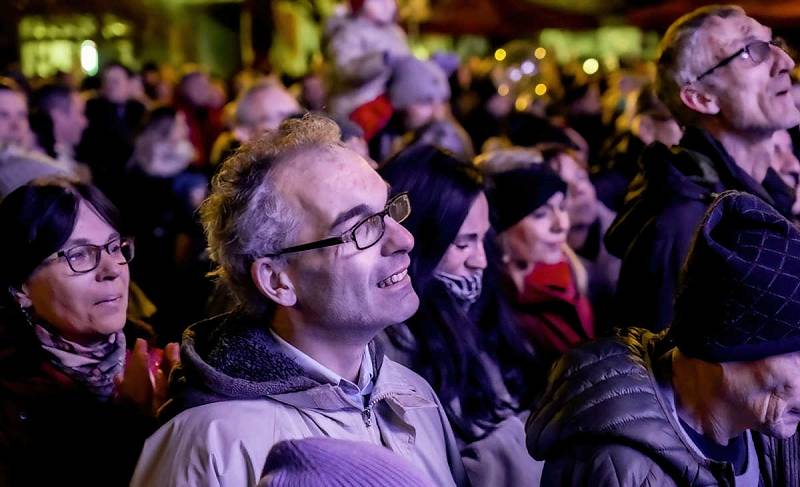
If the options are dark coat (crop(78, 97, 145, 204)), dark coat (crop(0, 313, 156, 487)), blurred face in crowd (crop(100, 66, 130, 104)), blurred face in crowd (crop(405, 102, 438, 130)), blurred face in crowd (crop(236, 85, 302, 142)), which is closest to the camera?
dark coat (crop(0, 313, 156, 487))

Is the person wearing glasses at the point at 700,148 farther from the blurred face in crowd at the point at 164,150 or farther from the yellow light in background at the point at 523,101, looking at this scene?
the yellow light in background at the point at 523,101

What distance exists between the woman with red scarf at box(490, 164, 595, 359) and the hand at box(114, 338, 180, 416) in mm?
1711

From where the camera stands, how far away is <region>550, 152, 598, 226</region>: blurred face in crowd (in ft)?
17.9

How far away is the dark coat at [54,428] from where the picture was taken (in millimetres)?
2738

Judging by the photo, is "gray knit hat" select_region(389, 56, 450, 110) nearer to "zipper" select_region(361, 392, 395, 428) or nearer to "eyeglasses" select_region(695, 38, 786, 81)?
"eyeglasses" select_region(695, 38, 786, 81)

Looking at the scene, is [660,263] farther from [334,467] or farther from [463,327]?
[334,467]

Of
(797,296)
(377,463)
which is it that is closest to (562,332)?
(797,296)

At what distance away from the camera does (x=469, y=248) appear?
11.4 feet

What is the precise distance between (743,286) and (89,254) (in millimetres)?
1971

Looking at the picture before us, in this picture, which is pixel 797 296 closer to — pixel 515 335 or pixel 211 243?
pixel 211 243

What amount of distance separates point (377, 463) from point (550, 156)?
13.7 ft

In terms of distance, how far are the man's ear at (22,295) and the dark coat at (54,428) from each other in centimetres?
10

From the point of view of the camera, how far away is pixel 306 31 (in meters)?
19.7

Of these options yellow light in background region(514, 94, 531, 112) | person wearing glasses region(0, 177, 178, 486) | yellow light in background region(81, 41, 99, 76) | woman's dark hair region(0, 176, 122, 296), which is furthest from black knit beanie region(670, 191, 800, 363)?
yellow light in background region(81, 41, 99, 76)
